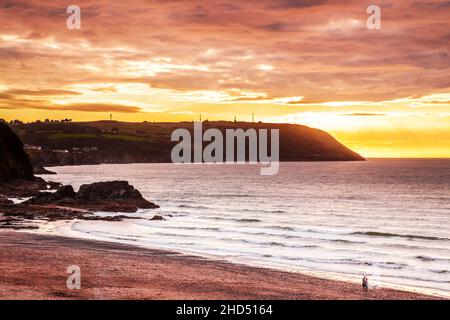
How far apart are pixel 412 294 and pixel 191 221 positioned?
113 feet

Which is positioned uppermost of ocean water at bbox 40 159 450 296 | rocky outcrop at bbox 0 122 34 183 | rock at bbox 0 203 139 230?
rocky outcrop at bbox 0 122 34 183

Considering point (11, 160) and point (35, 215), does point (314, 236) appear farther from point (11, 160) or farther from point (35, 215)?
point (11, 160)

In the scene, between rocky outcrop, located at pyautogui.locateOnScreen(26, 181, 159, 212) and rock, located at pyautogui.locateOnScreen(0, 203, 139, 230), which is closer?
rock, located at pyautogui.locateOnScreen(0, 203, 139, 230)

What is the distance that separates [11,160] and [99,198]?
3774cm

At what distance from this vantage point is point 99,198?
70.8m

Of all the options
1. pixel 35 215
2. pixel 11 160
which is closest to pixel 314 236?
pixel 35 215

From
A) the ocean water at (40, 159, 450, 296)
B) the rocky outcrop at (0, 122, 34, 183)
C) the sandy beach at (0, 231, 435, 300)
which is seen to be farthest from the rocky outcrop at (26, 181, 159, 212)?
the sandy beach at (0, 231, 435, 300)

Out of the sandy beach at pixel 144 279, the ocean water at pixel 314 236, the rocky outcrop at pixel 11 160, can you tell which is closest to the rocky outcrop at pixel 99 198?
the ocean water at pixel 314 236

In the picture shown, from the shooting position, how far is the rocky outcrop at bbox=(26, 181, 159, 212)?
66781 mm

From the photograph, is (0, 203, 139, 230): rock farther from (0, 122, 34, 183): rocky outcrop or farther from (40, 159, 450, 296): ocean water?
(0, 122, 34, 183): rocky outcrop

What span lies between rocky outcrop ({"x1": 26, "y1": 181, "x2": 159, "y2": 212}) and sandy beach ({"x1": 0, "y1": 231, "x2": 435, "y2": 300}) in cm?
3194

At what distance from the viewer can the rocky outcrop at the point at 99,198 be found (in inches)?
2629
